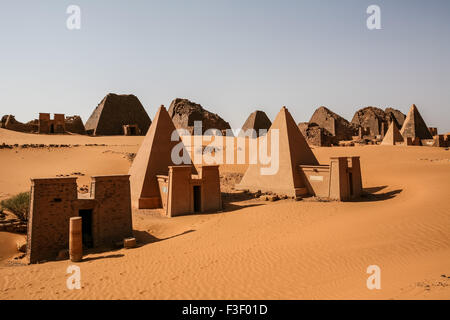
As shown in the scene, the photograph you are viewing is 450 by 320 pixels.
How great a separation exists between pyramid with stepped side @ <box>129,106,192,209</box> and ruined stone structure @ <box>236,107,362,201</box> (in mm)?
4547

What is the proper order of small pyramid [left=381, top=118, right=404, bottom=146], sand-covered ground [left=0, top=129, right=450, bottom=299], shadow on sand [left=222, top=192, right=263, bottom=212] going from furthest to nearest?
small pyramid [left=381, top=118, right=404, bottom=146], shadow on sand [left=222, top=192, right=263, bottom=212], sand-covered ground [left=0, top=129, right=450, bottom=299]

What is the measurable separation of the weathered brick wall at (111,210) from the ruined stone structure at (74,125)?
29.5 meters

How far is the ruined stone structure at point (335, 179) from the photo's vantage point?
14406mm

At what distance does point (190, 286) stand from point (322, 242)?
3.79 metres

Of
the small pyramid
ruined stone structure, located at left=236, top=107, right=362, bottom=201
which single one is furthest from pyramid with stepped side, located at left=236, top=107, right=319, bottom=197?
the small pyramid

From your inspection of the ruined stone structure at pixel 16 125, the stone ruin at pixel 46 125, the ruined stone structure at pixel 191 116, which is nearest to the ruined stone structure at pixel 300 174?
the ruined stone structure at pixel 191 116

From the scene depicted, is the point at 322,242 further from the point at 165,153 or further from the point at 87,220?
the point at 165,153

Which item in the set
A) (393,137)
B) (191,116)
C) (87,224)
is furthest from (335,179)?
(191,116)

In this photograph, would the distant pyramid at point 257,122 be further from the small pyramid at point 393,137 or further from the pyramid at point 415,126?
the pyramid at point 415,126

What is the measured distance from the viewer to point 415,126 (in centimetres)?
3828

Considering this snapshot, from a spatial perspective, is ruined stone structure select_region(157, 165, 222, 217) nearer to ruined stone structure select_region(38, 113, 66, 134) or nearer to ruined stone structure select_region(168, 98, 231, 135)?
ruined stone structure select_region(168, 98, 231, 135)

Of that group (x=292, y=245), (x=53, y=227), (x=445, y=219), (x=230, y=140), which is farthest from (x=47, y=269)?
(x=230, y=140)

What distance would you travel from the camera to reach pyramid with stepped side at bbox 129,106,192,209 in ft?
48.6

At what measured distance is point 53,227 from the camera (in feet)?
32.9
